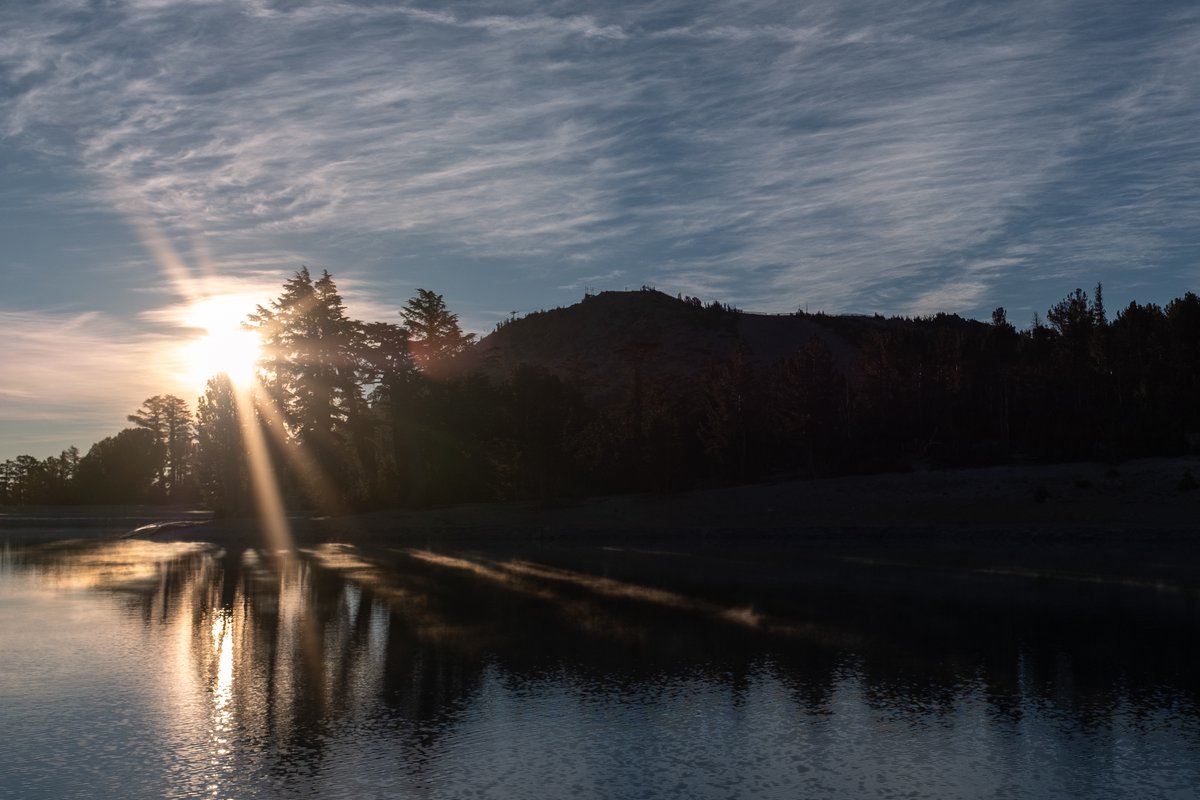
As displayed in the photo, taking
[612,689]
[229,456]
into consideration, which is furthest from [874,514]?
[229,456]

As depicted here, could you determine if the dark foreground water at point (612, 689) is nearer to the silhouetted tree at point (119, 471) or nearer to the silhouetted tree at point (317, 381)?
the silhouetted tree at point (317, 381)

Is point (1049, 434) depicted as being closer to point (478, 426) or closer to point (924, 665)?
point (478, 426)

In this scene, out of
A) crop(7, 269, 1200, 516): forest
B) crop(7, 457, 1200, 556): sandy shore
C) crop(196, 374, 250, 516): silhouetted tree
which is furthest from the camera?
crop(196, 374, 250, 516): silhouetted tree

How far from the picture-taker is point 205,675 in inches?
1062

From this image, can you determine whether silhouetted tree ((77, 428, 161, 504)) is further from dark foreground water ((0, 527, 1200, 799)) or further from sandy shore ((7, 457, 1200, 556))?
dark foreground water ((0, 527, 1200, 799))

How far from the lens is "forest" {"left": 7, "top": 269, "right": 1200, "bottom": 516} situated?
81.1m

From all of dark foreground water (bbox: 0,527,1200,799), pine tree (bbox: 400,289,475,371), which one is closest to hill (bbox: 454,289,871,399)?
pine tree (bbox: 400,289,475,371)

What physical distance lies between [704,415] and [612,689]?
226 ft

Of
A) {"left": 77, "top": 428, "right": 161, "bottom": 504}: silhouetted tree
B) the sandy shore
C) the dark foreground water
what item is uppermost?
{"left": 77, "top": 428, "right": 161, "bottom": 504}: silhouetted tree

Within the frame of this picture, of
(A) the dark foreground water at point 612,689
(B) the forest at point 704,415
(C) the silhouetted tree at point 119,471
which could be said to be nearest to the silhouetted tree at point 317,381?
(B) the forest at point 704,415

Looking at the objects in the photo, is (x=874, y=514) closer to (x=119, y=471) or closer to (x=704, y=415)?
(x=704, y=415)

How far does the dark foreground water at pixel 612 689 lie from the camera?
1764cm

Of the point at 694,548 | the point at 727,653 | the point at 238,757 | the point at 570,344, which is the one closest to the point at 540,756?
the point at 238,757

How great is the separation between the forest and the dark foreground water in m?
37.7
